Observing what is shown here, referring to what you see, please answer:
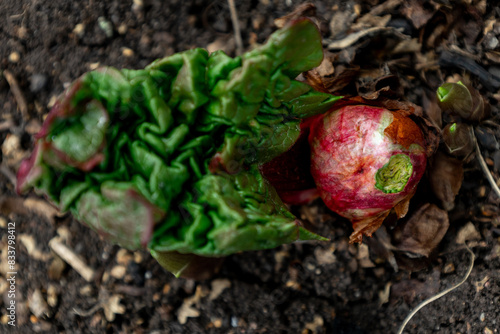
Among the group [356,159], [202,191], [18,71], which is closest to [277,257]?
[356,159]

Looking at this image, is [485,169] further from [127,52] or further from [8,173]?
[8,173]

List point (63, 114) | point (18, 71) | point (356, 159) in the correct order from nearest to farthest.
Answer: point (63, 114), point (356, 159), point (18, 71)

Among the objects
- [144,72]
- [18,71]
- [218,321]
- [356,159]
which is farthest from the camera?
[18,71]

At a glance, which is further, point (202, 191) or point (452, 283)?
point (452, 283)

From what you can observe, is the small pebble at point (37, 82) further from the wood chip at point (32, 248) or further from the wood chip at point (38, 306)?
the wood chip at point (38, 306)

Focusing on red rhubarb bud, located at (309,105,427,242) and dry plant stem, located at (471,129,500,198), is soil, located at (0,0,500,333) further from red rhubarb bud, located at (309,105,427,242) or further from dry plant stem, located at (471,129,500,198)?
red rhubarb bud, located at (309,105,427,242)

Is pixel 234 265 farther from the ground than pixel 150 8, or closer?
closer

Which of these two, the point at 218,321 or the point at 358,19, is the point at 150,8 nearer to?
the point at 358,19
